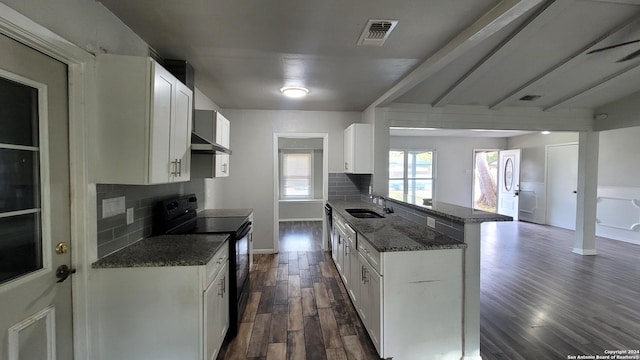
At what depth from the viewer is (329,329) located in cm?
235

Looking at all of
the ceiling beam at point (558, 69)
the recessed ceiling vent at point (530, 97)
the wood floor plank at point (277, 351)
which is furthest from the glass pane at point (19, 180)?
the recessed ceiling vent at point (530, 97)

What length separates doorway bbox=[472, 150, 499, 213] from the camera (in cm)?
796

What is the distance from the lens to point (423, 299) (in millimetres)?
1901

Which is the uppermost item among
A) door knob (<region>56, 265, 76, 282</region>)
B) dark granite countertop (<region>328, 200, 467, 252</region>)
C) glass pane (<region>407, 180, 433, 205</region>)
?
glass pane (<region>407, 180, 433, 205</region>)

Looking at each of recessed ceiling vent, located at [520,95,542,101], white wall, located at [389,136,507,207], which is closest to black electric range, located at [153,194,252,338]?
recessed ceiling vent, located at [520,95,542,101]

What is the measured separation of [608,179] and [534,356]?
5738 millimetres

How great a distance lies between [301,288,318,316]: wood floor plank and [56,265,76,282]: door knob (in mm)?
1884

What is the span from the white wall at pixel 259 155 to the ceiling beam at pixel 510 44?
75.0 inches

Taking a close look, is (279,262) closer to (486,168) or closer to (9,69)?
(9,69)

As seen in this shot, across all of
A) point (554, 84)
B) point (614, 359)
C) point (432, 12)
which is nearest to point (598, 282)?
point (614, 359)

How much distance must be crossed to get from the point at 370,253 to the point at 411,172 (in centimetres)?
608

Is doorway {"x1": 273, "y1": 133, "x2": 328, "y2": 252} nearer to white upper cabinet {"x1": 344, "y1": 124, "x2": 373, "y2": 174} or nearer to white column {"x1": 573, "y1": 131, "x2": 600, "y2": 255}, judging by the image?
white upper cabinet {"x1": 344, "y1": 124, "x2": 373, "y2": 174}

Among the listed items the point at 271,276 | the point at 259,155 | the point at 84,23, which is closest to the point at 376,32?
the point at 84,23

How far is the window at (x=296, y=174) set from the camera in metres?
7.75
